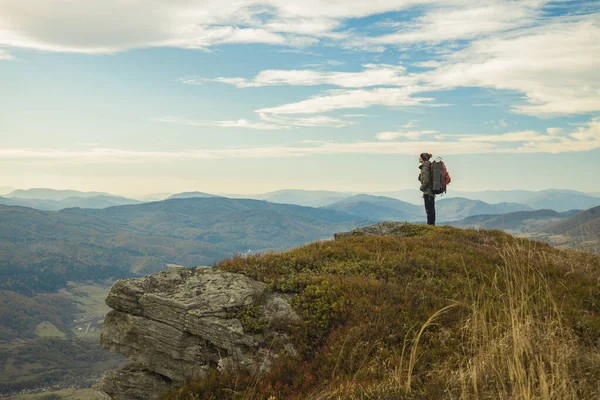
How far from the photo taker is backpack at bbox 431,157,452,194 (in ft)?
73.4

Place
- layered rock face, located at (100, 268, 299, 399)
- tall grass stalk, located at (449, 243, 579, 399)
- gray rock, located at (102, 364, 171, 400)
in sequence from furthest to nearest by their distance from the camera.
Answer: gray rock, located at (102, 364, 171, 400) → layered rock face, located at (100, 268, 299, 399) → tall grass stalk, located at (449, 243, 579, 399)

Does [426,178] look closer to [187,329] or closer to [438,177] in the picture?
[438,177]

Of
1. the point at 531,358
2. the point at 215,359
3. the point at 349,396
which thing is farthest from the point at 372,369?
the point at 215,359

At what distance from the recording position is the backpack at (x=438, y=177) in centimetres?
2238

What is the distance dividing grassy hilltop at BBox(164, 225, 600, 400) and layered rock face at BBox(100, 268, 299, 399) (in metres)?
0.39

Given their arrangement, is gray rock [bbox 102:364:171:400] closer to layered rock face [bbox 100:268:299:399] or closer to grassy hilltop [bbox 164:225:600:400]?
layered rock face [bbox 100:268:299:399]

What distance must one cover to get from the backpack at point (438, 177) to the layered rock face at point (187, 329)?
13.5m

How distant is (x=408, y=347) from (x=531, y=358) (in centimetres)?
245

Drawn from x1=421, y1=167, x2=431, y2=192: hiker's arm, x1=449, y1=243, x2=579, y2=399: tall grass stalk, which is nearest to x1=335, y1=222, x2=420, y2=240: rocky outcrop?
x1=421, y1=167, x2=431, y2=192: hiker's arm

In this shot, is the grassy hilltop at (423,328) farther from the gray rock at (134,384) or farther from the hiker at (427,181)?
the hiker at (427,181)

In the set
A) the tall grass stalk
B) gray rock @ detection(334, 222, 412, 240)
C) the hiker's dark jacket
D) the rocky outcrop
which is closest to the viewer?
the tall grass stalk

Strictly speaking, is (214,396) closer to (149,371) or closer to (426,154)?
(149,371)

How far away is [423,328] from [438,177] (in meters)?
16.7

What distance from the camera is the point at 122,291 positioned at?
12547 mm
